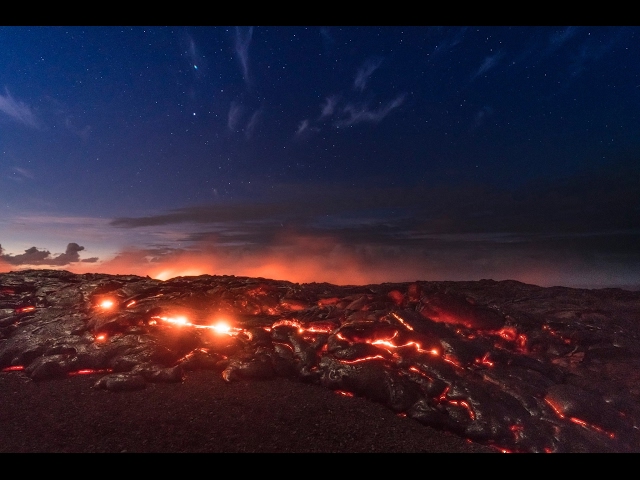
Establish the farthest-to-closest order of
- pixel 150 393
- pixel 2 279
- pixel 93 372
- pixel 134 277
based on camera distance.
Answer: pixel 134 277 < pixel 2 279 < pixel 93 372 < pixel 150 393

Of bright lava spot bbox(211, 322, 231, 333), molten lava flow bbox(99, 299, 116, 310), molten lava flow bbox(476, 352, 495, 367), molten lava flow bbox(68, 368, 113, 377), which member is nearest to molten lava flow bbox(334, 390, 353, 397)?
molten lava flow bbox(476, 352, 495, 367)

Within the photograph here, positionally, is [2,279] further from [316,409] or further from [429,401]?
[429,401]

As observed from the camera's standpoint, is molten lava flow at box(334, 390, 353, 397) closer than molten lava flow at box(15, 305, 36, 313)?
Yes

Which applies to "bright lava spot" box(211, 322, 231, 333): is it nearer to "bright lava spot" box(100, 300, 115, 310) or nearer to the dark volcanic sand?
the dark volcanic sand

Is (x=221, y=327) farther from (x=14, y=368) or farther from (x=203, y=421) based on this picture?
(x=14, y=368)

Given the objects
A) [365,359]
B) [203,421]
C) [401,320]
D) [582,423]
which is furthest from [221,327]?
[582,423]
